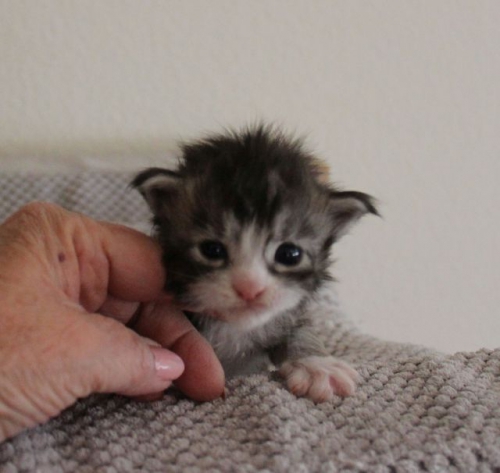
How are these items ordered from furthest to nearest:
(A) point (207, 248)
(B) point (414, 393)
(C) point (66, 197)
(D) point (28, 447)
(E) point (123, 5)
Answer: (E) point (123, 5) < (C) point (66, 197) < (A) point (207, 248) < (B) point (414, 393) < (D) point (28, 447)

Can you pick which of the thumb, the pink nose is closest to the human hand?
the thumb

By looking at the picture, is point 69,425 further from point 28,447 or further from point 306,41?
point 306,41

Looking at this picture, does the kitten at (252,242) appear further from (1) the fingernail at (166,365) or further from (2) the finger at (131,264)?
(1) the fingernail at (166,365)

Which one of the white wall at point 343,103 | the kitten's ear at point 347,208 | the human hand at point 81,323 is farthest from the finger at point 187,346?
the white wall at point 343,103

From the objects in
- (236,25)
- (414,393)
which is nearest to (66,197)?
(236,25)

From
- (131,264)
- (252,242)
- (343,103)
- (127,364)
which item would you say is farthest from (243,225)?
(343,103)

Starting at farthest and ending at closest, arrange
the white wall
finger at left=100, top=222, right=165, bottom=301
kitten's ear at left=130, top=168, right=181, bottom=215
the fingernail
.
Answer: the white wall, kitten's ear at left=130, top=168, right=181, bottom=215, finger at left=100, top=222, right=165, bottom=301, the fingernail

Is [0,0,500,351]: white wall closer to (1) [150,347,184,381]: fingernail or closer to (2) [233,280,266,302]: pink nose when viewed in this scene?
(2) [233,280,266,302]: pink nose
